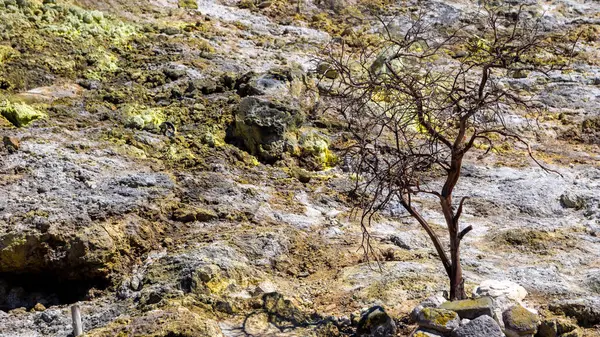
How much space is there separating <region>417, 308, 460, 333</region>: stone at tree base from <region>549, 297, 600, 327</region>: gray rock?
1496mm

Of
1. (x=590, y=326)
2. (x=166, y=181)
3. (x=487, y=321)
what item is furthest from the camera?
(x=166, y=181)

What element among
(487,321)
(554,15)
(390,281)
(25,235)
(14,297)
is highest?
(554,15)

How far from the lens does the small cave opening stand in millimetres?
6074

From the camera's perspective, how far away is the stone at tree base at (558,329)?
5430 millimetres

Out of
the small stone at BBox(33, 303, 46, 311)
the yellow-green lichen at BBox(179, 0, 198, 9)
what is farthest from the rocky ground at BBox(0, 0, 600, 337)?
the yellow-green lichen at BBox(179, 0, 198, 9)

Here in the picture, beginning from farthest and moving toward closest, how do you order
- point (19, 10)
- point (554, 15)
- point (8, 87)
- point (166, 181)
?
point (554, 15) → point (19, 10) → point (8, 87) → point (166, 181)

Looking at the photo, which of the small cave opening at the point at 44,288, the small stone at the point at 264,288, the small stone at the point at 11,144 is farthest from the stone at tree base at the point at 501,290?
the small stone at the point at 11,144

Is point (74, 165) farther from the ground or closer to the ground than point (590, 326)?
closer to the ground

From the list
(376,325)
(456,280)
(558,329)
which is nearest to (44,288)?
(376,325)

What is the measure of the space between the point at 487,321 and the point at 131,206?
407 centimetres

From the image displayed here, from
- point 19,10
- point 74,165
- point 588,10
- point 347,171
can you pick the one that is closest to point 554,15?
point 588,10

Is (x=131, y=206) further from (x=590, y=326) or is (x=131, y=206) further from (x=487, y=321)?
(x=590, y=326)

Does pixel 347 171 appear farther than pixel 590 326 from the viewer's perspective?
Yes

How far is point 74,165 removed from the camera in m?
7.45
